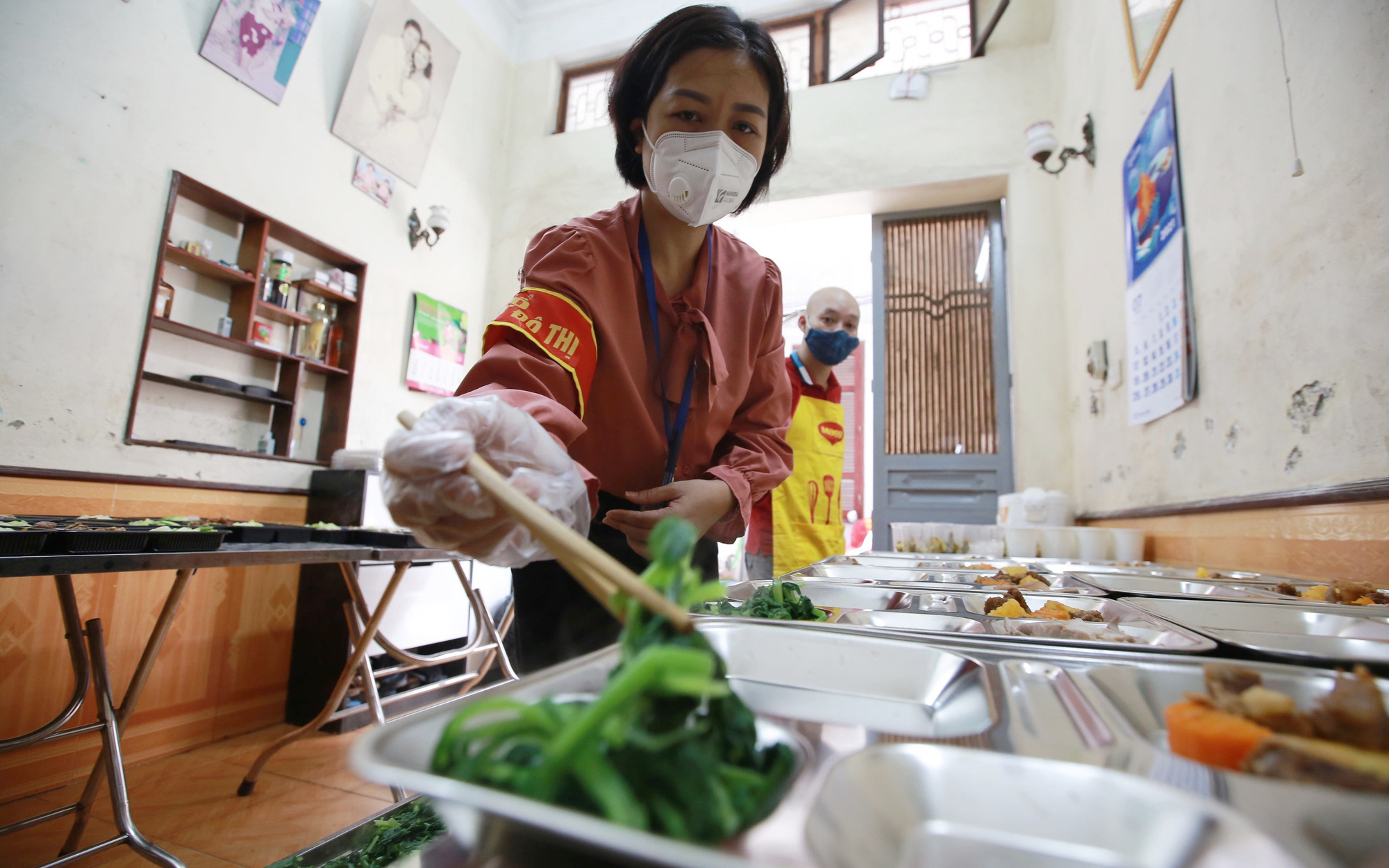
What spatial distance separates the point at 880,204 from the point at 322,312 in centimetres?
390

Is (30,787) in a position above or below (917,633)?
below

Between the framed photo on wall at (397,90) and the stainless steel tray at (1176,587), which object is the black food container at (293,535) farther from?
the framed photo on wall at (397,90)

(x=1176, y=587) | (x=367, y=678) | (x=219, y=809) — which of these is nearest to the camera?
(x=1176, y=587)

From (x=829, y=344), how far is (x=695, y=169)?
1.79 meters

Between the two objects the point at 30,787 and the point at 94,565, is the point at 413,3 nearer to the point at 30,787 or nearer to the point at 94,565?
the point at 94,565

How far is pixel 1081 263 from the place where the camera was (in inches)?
142

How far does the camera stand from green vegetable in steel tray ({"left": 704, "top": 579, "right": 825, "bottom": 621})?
3.10 feet

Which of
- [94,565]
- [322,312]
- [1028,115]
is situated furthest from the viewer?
[1028,115]

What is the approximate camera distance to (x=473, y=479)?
628 millimetres

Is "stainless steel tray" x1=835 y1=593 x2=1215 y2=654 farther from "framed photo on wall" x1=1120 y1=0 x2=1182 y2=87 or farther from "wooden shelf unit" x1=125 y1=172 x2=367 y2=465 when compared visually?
"wooden shelf unit" x1=125 y1=172 x2=367 y2=465

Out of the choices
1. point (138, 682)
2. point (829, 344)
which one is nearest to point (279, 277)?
point (138, 682)

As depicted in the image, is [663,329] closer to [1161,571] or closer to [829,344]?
[1161,571]

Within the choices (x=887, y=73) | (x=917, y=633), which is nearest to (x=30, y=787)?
(x=917, y=633)

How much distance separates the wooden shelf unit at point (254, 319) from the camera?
3.11 meters
